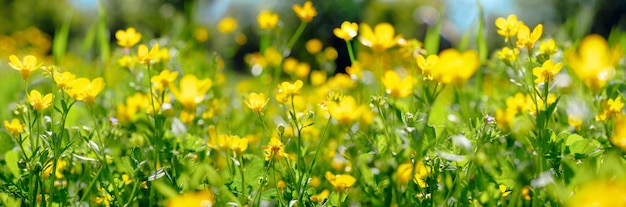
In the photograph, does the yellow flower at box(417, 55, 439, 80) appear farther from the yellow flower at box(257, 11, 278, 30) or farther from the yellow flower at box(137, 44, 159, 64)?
the yellow flower at box(257, 11, 278, 30)

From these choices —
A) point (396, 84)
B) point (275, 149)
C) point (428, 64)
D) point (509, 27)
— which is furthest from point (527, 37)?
point (275, 149)

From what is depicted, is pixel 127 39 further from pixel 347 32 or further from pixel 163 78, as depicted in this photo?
pixel 347 32

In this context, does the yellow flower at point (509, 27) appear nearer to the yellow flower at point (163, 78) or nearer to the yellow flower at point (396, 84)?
the yellow flower at point (396, 84)

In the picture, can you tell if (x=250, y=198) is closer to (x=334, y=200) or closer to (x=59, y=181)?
(x=334, y=200)

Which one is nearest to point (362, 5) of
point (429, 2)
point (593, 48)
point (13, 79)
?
point (429, 2)

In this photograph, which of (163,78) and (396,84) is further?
(163,78)

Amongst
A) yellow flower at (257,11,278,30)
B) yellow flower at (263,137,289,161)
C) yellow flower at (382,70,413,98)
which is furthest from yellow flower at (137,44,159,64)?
yellow flower at (257,11,278,30)

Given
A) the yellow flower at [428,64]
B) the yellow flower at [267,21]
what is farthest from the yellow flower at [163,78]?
the yellow flower at [267,21]
